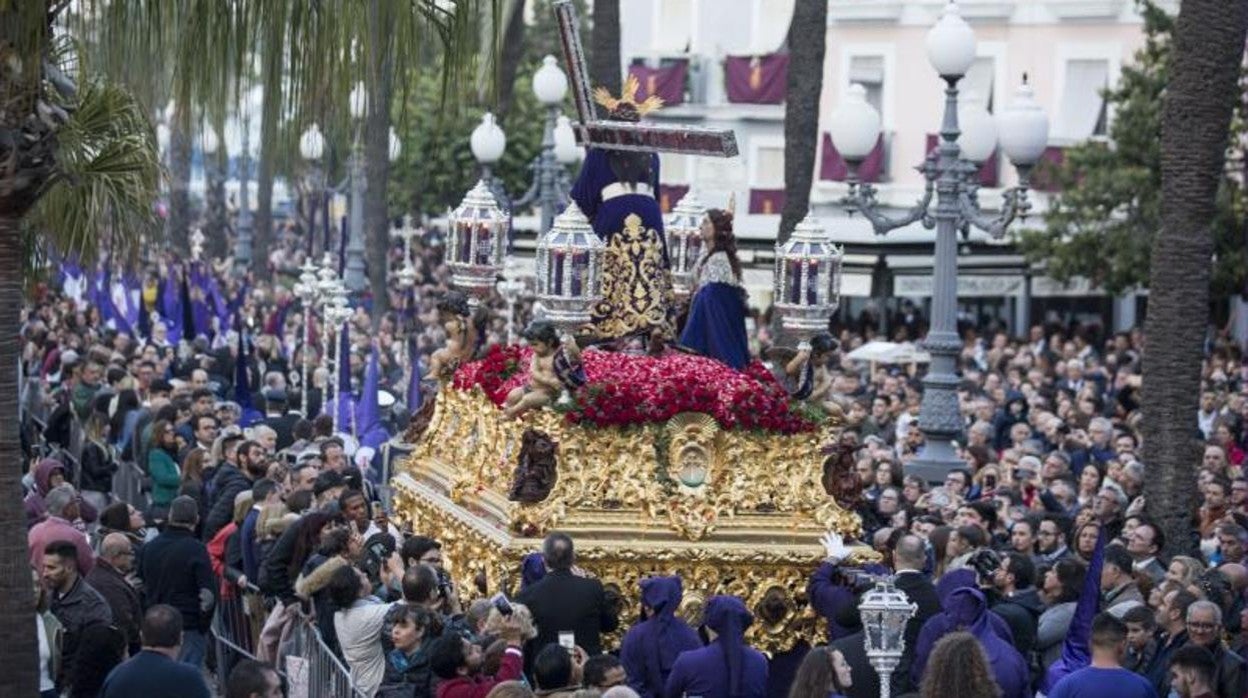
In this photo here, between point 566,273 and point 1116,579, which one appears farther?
point 566,273

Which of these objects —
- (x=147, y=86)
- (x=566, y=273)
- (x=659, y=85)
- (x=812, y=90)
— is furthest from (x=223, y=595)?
(x=659, y=85)

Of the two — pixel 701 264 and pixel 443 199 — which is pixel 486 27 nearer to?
pixel 701 264

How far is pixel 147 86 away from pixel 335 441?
10.0 metres

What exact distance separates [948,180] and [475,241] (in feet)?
19.1

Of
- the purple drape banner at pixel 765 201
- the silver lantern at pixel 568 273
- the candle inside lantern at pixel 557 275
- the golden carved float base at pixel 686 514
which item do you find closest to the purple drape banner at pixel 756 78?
the purple drape banner at pixel 765 201

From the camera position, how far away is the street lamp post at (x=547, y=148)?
2956 cm

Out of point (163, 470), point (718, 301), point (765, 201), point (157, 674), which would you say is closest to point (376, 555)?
point (718, 301)

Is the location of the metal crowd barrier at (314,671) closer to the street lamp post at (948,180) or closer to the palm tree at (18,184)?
the palm tree at (18,184)

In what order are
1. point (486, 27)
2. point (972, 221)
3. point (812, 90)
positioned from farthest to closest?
point (812, 90) < point (972, 221) < point (486, 27)

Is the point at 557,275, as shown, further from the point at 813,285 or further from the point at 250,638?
the point at 250,638

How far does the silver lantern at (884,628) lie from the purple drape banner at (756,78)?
37104mm

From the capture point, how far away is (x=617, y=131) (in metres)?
17.2

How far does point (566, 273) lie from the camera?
50.7ft

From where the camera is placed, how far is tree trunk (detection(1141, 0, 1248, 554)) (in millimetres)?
17391
